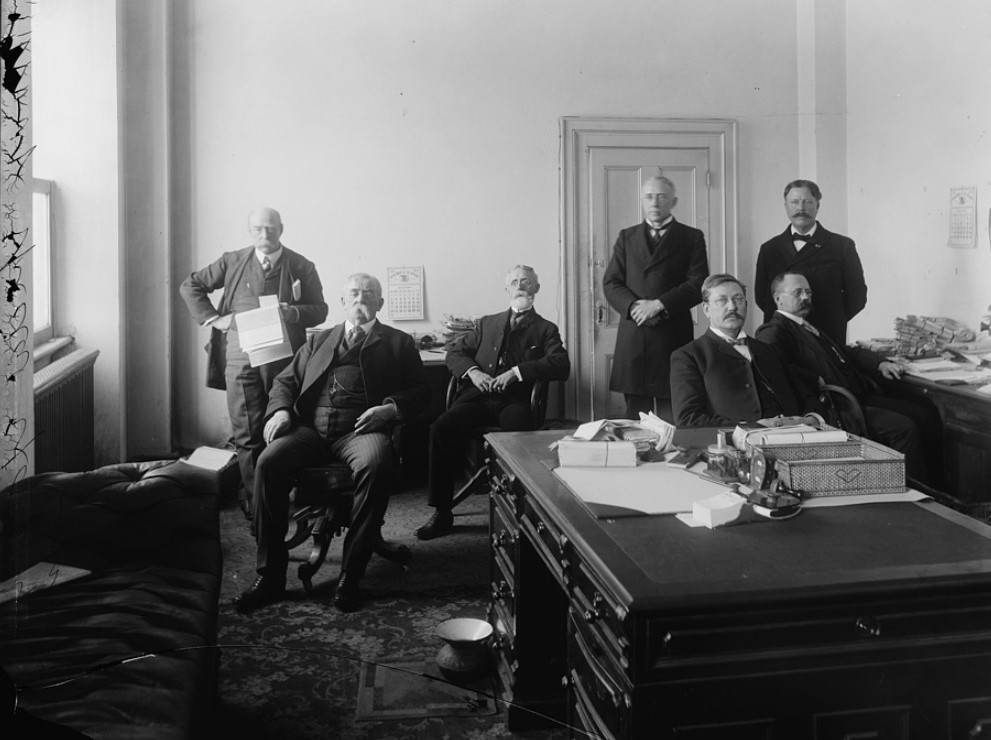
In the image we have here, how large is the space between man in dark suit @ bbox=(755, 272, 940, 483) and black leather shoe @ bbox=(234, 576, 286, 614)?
2073 millimetres

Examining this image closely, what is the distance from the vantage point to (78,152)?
2365mm

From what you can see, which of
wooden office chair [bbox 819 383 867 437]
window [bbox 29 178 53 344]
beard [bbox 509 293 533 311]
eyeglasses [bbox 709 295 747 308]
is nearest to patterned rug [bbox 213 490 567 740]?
window [bbox 29 178 53 344]

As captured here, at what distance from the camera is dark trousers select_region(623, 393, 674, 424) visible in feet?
13.7

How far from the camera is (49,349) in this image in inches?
77.1

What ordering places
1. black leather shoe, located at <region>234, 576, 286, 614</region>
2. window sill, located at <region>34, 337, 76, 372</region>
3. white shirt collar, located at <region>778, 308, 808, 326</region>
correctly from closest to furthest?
window sill, located at <region>34, 337, 76, 372</region>, black leather shoe, located at <region>234, 576, 286, 614</region>, white shirt collar, located at <region>778, 308, 808, 326</region>

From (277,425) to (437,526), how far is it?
874 mm

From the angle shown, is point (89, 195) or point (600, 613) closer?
point (600, 613)

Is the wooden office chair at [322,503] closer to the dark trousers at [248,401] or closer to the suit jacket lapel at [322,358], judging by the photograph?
the suit jacket lapel at [322,358]

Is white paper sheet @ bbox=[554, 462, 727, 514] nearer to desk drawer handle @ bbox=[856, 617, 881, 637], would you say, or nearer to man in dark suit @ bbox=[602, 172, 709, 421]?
desk drawer handle @ bbox=[856, 617, 881, 637]

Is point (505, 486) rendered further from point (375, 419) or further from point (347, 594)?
point (375, 419)

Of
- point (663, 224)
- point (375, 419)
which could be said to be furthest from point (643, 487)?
point (663, 224)

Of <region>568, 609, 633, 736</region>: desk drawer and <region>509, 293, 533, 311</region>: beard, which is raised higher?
<region>509, 293, 533, 311</region>: beard

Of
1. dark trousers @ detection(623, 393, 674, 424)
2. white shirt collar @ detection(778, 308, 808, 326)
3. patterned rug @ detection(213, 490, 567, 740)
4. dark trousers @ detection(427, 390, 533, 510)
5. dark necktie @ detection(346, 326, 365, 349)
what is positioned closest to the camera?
patterned rug @ detection(213, 490, 567, 740)

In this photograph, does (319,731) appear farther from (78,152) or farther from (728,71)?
(728,71)
